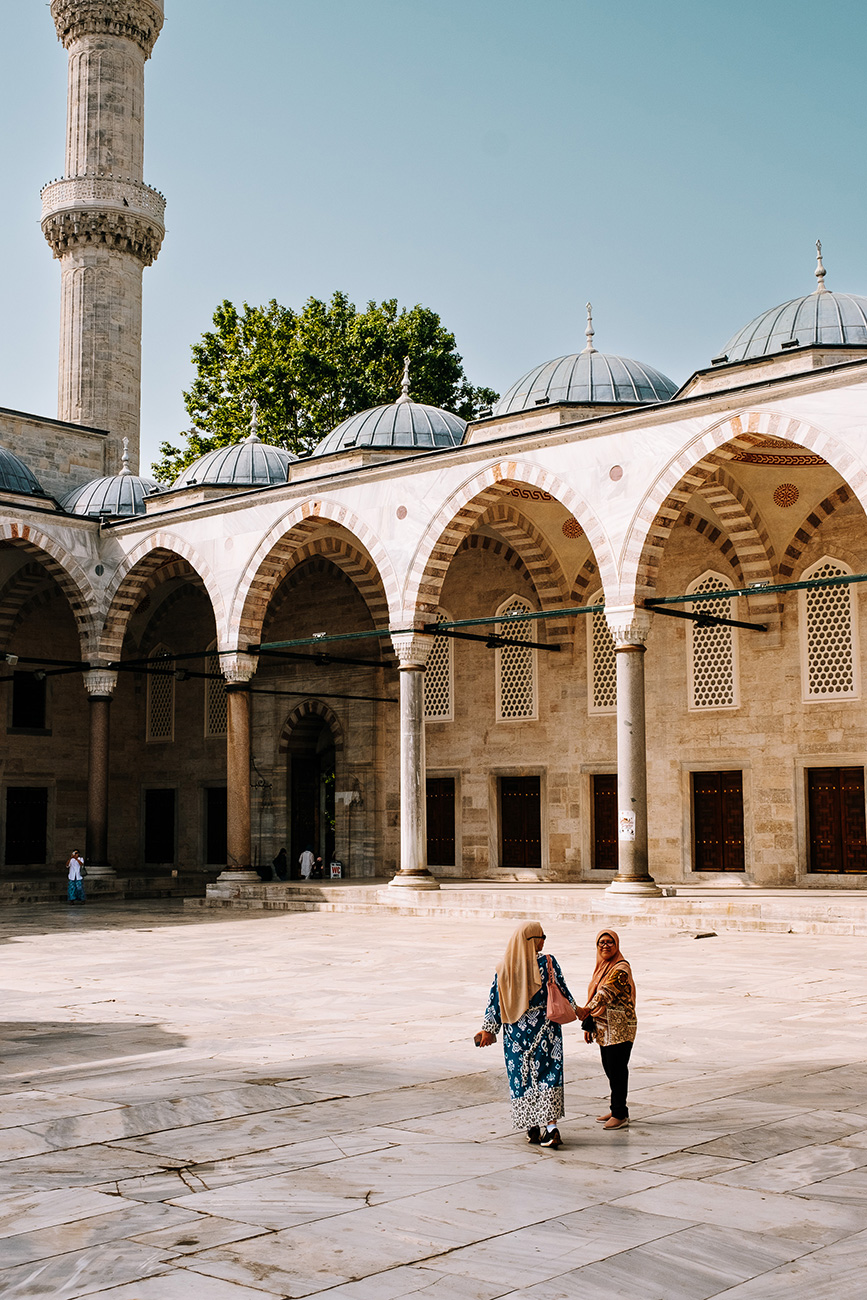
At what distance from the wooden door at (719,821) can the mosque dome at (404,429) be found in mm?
6285

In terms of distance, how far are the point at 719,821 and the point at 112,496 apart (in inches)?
452

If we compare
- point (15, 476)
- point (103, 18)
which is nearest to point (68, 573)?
point (15, 476)

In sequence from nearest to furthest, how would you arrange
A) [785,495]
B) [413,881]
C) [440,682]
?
[413,881], [785,495], [440,682]

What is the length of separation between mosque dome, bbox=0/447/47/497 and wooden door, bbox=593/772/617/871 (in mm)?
9834

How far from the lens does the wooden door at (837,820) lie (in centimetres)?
1644

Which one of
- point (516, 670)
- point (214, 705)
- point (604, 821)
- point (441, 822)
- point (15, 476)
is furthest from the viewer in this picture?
point (214, 705)

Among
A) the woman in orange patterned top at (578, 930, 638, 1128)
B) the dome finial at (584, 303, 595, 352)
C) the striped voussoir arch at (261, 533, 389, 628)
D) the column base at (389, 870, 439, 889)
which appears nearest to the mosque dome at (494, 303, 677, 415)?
the dome finial at (584, 303, 595, 352)

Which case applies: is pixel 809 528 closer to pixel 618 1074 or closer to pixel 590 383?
pixel 590 383

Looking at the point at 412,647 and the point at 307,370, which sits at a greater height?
the point at 307,370

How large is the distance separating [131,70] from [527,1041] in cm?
2748

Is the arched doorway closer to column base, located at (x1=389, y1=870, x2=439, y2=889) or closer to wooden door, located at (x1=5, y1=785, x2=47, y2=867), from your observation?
wooden door, located at (x1=5, y1=785, x2=47, y2=867)

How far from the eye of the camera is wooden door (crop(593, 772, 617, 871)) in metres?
18.8

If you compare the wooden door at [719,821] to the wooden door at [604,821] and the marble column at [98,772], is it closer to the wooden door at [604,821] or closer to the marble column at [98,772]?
the wooden door at [604,821]

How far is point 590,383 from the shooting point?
18781 millimetres
